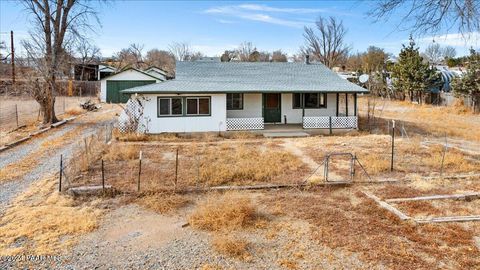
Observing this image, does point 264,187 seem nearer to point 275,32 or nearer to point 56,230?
point 56,230

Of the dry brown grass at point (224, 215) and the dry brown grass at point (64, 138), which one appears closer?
the dry brown grass at point (224, 215)

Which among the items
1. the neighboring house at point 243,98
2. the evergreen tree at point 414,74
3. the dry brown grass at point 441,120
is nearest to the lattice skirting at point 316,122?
the neighboring house at point 243,98

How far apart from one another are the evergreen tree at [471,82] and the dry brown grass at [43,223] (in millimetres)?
26668

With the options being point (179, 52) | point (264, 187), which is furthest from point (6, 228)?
point (179, 52)

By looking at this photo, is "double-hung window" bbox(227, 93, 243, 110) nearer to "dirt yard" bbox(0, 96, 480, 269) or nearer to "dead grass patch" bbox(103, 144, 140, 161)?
"dirt yard" bbox(0, 96, 480, 269)

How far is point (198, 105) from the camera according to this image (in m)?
17.3

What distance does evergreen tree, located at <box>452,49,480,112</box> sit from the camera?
25.5 meters

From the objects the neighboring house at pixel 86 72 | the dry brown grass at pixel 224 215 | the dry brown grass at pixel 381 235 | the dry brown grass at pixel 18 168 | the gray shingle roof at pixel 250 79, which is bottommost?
the dry brown grass at pixel 381 235

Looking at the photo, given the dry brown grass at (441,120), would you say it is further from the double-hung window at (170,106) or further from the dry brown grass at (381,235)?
the dry brown grass at (381,235)

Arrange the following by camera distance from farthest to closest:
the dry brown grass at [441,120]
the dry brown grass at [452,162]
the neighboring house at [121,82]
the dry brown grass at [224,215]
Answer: the neighboring house at [121,82]
the dry brown grass at [441,120]
the dry brown grass at [452,162]
the dry brown grass at [224,215]

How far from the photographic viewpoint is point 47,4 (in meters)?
20.0

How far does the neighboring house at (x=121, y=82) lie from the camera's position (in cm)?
3288

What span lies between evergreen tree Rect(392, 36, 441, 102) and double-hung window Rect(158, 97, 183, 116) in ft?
74.7

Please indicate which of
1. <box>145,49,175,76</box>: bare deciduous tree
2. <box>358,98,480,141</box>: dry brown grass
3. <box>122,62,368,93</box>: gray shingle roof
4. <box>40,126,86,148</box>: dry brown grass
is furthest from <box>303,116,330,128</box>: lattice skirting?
<box>145,49,175,76</box>: bare deciduous tree
